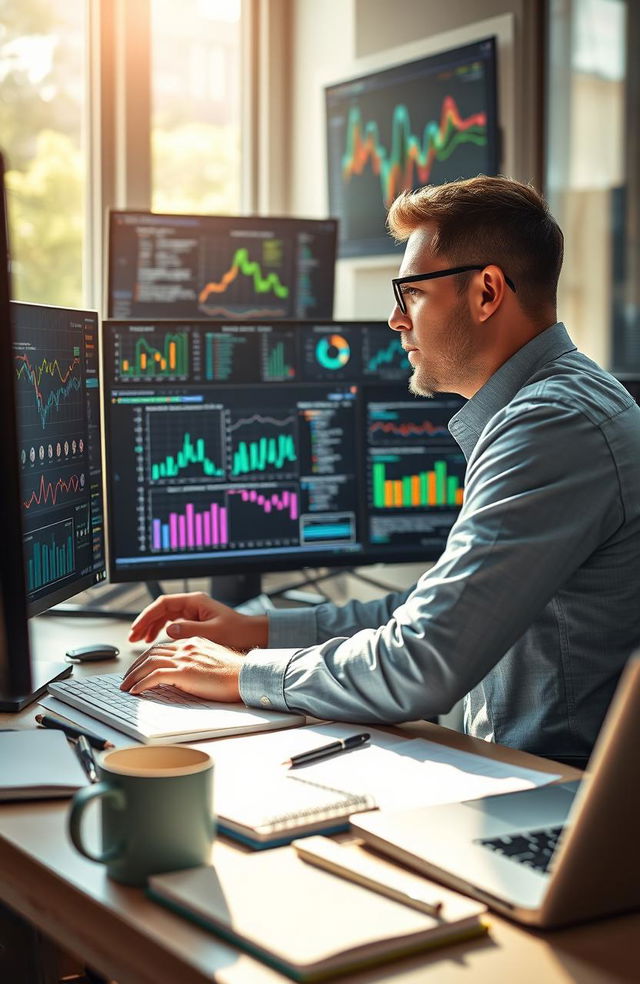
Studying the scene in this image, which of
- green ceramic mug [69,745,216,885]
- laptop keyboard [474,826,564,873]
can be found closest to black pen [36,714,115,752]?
green ceramic mug [69,745,216,885]

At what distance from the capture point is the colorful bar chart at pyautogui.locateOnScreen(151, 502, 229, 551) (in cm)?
183

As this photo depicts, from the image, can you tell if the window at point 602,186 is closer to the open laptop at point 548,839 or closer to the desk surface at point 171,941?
the open laptop at point 548,839

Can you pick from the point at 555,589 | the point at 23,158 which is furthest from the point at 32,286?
the point at 555,589

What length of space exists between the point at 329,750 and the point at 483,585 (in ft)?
0.76

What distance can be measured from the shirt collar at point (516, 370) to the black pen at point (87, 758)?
26.2 inches

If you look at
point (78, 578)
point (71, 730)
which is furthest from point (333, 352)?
point (71, 730)

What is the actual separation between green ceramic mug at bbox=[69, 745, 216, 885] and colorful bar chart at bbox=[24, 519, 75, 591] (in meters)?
0.67

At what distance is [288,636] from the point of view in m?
1.58

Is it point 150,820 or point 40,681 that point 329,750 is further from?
point 40,681

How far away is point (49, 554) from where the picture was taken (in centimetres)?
155

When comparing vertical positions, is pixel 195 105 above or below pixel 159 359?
above

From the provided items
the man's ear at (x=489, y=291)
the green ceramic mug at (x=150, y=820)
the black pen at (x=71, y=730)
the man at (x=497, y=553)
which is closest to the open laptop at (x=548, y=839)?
the green ceramic mug at (x=150, y=820)

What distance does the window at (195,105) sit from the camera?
119 inches

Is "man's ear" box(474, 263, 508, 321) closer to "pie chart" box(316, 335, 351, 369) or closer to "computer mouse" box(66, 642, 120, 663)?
"pie chart" box(316, 335, 351, 369)
